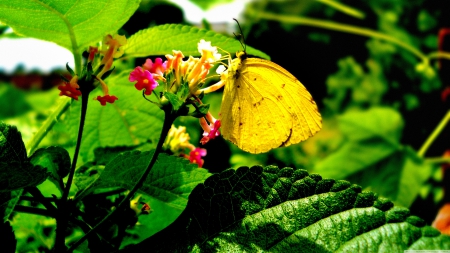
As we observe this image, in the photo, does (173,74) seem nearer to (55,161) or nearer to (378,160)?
(55,161)

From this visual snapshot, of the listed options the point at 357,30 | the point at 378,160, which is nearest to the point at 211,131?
the point at 378,160

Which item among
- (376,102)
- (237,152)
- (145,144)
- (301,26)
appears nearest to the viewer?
(145,144)

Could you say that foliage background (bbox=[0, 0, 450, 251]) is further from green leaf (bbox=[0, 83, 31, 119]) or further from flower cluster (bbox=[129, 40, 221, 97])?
flower cluster (bbox=[129, 40, 221, 97])

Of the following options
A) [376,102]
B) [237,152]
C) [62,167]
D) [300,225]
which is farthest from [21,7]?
[376,102]

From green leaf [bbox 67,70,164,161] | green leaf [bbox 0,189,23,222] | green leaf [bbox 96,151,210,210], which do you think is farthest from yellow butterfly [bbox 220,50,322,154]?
green leaf [bbox 0,189,23,222]

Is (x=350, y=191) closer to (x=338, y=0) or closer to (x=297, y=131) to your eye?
(x=297, y=131)

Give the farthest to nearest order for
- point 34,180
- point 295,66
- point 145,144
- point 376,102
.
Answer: point 376,102
point 295,66
point 145,144
point 34,180
